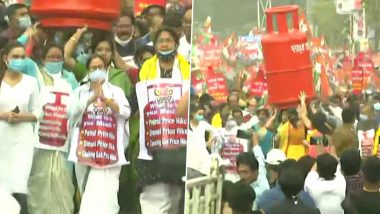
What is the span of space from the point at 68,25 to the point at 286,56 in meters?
0.97

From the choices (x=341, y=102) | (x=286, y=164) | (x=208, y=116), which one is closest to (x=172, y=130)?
(x=208, y=116)

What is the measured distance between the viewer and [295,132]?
397cm

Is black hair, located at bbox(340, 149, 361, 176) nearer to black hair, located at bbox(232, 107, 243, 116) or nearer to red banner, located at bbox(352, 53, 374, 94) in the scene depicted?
red banner, located at bbox(352, 53, 374, 94)

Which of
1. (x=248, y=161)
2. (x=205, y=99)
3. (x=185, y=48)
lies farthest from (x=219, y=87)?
(x=248, y=161)

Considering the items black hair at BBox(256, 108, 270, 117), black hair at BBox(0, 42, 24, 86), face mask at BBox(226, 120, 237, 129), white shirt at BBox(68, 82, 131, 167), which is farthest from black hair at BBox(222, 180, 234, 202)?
black hair at BBox(0, 42, 24, 86)

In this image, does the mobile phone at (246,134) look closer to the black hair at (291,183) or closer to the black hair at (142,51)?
the black hair at (291,183)

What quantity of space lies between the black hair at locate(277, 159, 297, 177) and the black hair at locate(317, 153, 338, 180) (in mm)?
110

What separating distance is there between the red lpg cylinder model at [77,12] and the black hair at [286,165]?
98 cm

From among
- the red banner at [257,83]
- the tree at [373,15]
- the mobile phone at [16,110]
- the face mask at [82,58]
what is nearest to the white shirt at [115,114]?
the face mask at [82,58]

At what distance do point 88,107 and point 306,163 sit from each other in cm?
100

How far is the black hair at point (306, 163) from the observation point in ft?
12.7

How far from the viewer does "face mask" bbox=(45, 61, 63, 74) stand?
12.9 feet

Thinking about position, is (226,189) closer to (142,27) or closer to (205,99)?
(205,99)

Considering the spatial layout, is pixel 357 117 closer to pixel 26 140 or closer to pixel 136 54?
pixel 136 54
